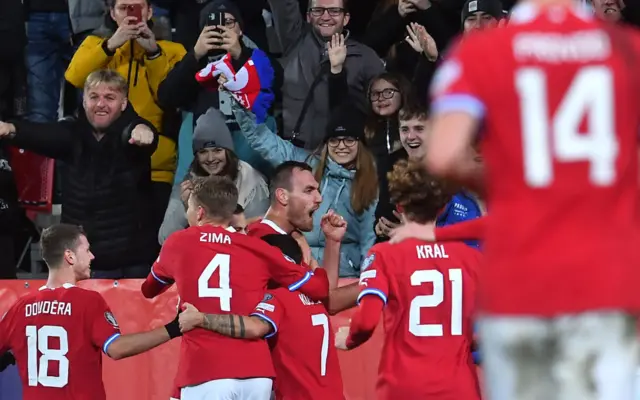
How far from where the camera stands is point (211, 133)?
9719 mm

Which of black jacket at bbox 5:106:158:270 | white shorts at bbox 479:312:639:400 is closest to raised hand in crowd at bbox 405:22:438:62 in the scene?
black jacket at bbox 5:106:158:270

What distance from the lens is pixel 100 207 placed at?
9414mm

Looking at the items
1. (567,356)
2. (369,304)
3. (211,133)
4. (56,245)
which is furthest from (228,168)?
(567,356)

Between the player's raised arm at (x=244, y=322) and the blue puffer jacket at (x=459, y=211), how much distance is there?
3.80ft

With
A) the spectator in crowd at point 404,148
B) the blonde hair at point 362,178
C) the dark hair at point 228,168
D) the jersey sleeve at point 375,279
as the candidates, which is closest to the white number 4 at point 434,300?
the jersey sleeve at point 375,279

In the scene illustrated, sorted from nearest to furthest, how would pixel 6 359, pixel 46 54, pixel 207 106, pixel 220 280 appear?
pixel 220 280
pixel 6 359
pixel 207 106
pixel 46 54

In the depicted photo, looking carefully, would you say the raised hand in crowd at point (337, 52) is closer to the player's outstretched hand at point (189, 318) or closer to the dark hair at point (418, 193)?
the player's outstretched hand at point (189, 318)

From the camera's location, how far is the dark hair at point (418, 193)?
6.35 meters

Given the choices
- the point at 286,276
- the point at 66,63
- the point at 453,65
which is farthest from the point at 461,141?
the point at 66,63

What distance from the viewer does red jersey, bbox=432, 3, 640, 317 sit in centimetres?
353

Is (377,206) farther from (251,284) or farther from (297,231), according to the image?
(251,284)

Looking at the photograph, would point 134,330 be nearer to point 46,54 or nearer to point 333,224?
point 333,224

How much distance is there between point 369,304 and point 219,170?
11.3 ft

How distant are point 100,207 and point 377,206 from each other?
2.06 m
